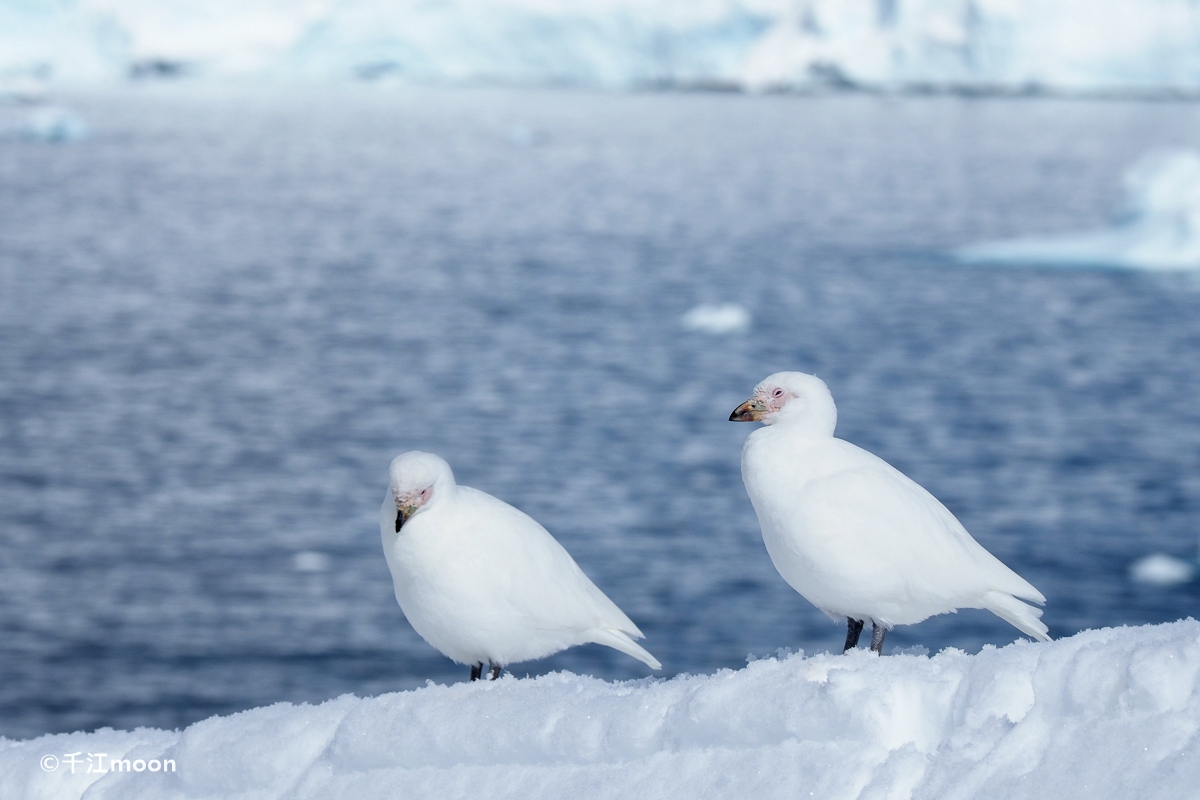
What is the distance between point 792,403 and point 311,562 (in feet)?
59.3

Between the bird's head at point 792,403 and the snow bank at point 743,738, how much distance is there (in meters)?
0.77

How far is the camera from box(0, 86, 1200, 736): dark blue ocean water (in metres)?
19.5

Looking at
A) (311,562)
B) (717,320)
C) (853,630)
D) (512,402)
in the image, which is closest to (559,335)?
(717,320)

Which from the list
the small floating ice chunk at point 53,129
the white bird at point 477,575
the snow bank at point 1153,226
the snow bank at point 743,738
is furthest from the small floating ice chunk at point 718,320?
the small floating ice chunk at point 53,129

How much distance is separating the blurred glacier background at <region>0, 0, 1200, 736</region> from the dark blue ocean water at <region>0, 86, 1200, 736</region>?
0.37 ft

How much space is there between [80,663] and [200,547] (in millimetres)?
3231

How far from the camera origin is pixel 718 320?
103 ft

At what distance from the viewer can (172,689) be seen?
60.1ft

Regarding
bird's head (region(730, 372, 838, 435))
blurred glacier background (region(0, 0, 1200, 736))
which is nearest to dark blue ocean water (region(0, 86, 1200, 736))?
blurred glacier background (region(0, 0, 1200, 736))

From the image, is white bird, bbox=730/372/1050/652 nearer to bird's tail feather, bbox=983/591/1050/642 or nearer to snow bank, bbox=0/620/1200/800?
bird's tail feather, bbox=983/591/1050/642

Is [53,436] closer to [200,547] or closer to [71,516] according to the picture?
[71,516]

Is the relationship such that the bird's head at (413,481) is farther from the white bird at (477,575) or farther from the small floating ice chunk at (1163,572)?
the small floating ice chunk at (1163,572)

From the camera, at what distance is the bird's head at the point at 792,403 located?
395 cm

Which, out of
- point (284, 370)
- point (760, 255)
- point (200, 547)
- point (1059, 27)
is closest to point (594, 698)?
point (200, 547)
